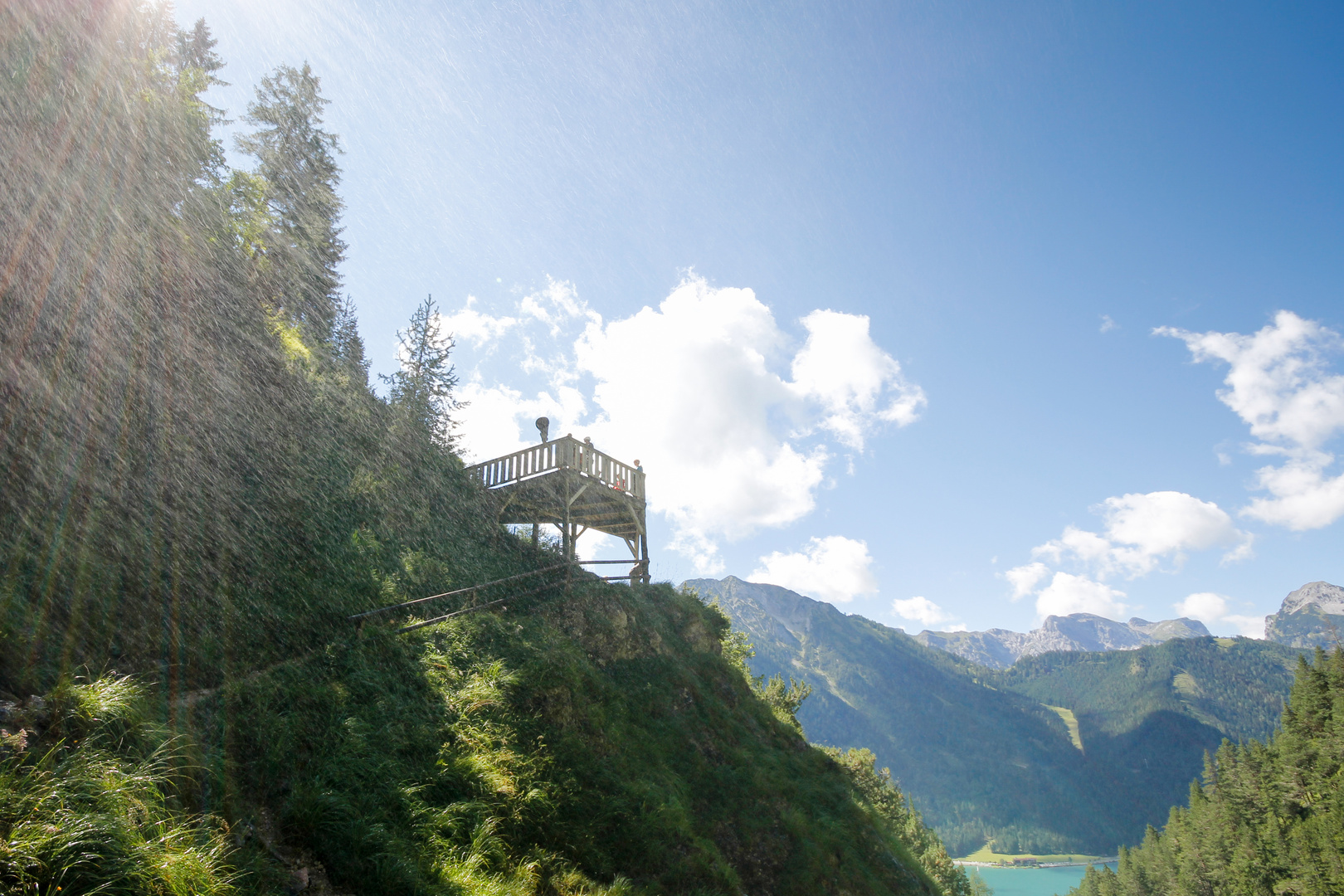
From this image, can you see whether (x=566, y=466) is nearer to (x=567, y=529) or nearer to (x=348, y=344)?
(x=567, y=529)

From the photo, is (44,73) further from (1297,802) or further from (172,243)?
(1297,802)

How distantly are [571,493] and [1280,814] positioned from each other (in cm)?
8784

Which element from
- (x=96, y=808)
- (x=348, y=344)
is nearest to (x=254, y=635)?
(x=96, y=808)

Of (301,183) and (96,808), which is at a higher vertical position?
(301,183)

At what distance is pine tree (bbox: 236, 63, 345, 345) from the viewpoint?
1033 inches

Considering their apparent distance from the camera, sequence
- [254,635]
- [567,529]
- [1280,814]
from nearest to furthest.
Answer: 1. [254,635]
2. [567,529]
3. [1280,814]

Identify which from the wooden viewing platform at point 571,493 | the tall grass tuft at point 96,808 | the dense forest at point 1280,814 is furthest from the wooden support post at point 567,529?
the dense forest at point 1280,814

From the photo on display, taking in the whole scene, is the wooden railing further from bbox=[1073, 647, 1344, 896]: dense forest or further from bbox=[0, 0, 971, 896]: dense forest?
bbox=[1073, 647, 1344, 896]: dense forest

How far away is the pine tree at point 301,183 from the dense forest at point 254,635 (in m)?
5.50

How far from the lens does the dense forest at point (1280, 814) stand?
56.1m

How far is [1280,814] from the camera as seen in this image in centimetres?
6450

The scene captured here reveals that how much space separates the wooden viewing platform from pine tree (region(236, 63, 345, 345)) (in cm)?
1202

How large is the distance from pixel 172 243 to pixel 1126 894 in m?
126

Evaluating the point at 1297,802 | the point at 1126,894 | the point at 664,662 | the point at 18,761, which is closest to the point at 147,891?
the point at 18,761
